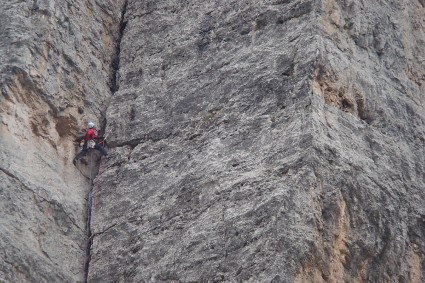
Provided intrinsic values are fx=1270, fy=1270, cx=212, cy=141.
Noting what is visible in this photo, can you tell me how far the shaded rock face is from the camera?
1683 cm

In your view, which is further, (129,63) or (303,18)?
(129,63)

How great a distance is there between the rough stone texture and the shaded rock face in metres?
0.42

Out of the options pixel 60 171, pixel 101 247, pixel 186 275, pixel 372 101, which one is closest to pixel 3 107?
pixel 60 171

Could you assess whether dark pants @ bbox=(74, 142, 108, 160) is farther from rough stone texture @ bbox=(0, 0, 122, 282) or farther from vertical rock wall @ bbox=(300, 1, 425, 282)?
vertical rock wall @ bbox=(300, 1, 425, 282)

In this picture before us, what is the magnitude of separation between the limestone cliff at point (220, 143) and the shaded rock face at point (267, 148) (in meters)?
0.02

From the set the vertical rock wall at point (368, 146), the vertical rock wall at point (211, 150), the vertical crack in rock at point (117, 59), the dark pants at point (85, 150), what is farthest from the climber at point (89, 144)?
the vertical rock wall at point (368, 146)

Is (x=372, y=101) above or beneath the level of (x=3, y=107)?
beneath

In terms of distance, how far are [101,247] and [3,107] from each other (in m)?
2.46

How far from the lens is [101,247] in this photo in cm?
1828

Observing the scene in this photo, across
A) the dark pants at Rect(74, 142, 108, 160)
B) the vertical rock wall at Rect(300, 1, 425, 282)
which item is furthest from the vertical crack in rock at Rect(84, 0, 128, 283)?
the vertical rock wall at Rect(300, 1, 425, 282)

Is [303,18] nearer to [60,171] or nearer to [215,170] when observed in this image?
[215,170]

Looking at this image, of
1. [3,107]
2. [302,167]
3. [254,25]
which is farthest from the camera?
[254,25]

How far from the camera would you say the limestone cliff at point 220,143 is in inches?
667

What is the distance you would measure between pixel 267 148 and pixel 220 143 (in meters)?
0.91
